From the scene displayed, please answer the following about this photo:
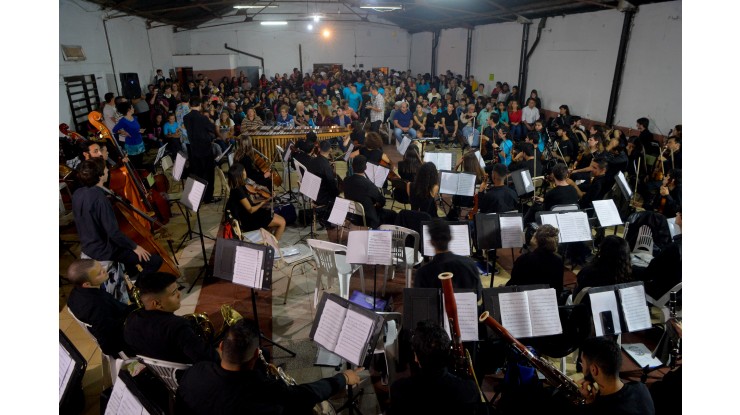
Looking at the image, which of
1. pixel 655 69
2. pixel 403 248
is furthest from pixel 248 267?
pixel 655 69

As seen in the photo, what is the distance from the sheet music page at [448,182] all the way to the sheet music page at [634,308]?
9.24 ft

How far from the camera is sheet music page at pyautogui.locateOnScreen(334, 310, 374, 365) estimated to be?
102 inches

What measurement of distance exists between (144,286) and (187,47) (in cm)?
2088

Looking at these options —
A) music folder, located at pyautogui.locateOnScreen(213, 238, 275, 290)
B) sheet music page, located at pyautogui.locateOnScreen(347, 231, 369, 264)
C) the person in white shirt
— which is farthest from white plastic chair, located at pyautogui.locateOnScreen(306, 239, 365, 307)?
the person in white shirt

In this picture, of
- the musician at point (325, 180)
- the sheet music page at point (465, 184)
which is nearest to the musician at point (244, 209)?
the musician at point (325, 180)

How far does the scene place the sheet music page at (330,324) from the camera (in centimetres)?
273

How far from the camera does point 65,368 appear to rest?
2459 millimetres

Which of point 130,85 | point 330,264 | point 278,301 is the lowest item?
point 278,301

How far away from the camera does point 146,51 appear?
1512cm

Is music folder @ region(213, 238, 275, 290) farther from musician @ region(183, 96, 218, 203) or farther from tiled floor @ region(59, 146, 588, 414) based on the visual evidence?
musician @ region(183, 96, 218, 203)

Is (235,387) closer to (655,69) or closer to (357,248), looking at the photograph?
(357,248)

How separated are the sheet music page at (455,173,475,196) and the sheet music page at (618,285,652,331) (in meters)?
Answer: 2.73

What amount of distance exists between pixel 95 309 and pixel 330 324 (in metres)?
1.66

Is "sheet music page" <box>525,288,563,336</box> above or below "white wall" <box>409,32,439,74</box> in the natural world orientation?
below
